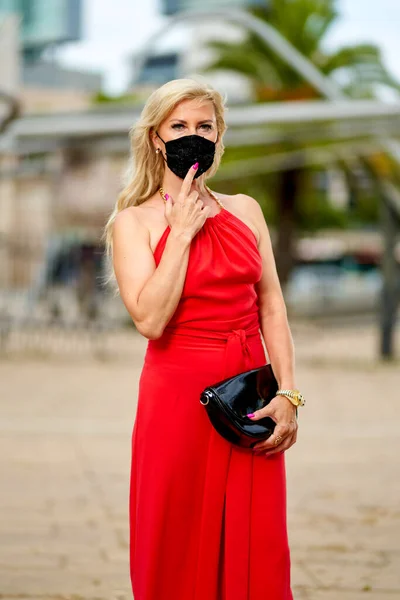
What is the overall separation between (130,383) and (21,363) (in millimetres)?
2720

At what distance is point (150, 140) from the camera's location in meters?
3.13

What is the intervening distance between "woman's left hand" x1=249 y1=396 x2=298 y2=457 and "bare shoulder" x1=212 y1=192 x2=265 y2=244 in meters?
0.49

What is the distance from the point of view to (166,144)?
3.03 m

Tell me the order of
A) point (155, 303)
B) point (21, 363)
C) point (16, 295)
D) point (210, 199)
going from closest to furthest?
point (155, 303), point (210, 199), point (21, 363), point (16, 295)

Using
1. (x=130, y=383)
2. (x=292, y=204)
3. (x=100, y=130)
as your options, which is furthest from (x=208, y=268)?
(x=292, y=204)

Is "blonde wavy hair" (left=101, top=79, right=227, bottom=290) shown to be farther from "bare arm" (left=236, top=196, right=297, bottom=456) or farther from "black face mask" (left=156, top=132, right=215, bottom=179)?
"bare arm" (left=236, top=196, right=297, bottom=456)

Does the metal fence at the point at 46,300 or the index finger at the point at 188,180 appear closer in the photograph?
the index finger at the point at 188,180

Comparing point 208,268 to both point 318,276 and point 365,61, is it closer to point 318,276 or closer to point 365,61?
point 365,61

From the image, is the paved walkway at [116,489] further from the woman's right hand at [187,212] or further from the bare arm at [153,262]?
the woman's right hand at [187,212]

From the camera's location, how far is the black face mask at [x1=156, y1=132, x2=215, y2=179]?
9.84ft

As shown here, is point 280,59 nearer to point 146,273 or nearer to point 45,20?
point 45,20

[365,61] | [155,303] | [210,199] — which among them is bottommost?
[155,303]

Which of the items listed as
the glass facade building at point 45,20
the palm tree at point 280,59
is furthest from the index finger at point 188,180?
the palm tree at point 280,59

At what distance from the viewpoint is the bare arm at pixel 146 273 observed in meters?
2.90
